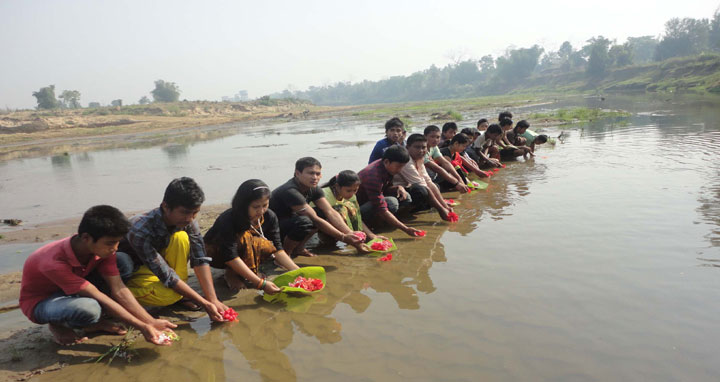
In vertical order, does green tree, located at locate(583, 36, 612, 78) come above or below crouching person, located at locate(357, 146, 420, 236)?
above

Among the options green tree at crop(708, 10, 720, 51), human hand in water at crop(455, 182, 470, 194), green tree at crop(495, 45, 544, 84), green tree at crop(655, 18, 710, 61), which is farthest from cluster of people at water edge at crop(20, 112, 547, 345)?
green tree at crop(495, 45, 544, 84)

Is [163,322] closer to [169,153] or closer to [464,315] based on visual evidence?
[464,315]

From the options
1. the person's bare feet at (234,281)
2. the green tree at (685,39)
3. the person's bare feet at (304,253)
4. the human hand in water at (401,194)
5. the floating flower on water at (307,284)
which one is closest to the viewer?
the floating flower on water at (307,284)

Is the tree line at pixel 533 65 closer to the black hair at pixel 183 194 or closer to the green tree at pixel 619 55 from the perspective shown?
the green tree at pixel 619 55

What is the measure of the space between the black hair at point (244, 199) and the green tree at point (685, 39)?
8599 cm

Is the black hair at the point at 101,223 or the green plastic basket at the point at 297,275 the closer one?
the black hair at the point at 101,223

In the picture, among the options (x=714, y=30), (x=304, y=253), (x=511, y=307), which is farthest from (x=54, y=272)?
(x=714, y=30)

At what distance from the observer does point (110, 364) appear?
2678 mm

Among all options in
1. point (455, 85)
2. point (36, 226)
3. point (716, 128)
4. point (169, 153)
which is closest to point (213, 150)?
point (169, 153)

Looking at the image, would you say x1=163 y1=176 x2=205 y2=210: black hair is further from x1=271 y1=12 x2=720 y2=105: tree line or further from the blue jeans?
x1=271 y1=12 x2=720 y2=105: tree line

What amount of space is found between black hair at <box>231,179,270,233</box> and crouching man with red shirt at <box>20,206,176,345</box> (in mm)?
871

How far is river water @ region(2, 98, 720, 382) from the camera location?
249cm

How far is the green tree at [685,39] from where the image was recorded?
68688mm

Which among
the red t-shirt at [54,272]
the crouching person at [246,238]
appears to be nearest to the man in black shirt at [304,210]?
the crouching person at [246,238]
